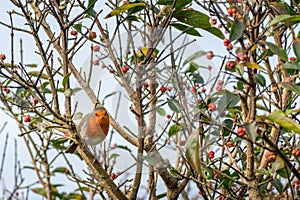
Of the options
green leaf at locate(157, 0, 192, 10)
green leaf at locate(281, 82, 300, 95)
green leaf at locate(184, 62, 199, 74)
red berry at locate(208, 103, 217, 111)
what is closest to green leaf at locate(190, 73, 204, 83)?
green leaf at locate(184, 62, 199, 74)

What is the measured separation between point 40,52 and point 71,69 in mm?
145

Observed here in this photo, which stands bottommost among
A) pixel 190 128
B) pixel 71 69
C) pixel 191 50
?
pixel 190 128

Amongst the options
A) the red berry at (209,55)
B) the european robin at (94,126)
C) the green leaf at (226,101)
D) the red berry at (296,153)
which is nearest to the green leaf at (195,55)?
the red berry at (209,55)

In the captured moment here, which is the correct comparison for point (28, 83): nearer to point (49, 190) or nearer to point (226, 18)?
point (226, 18)

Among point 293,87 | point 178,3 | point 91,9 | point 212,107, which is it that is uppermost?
point 91,9

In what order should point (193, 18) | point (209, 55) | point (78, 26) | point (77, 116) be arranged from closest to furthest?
point (209, 55), point (193, 18), point (77, 116), point (78, 26)

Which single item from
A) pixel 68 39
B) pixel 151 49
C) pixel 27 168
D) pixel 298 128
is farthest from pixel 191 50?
pixel 27 168

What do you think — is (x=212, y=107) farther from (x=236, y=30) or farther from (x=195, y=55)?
(x=236, y=30)

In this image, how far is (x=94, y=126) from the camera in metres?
1.15

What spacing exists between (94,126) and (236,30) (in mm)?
388

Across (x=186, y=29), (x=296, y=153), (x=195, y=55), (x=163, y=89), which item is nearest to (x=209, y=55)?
A: (x=195, y=55)

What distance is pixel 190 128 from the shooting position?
1123 mm

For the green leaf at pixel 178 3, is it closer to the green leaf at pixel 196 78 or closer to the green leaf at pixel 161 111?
the green leaf at pixel 196 78

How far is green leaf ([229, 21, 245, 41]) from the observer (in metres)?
0.97
